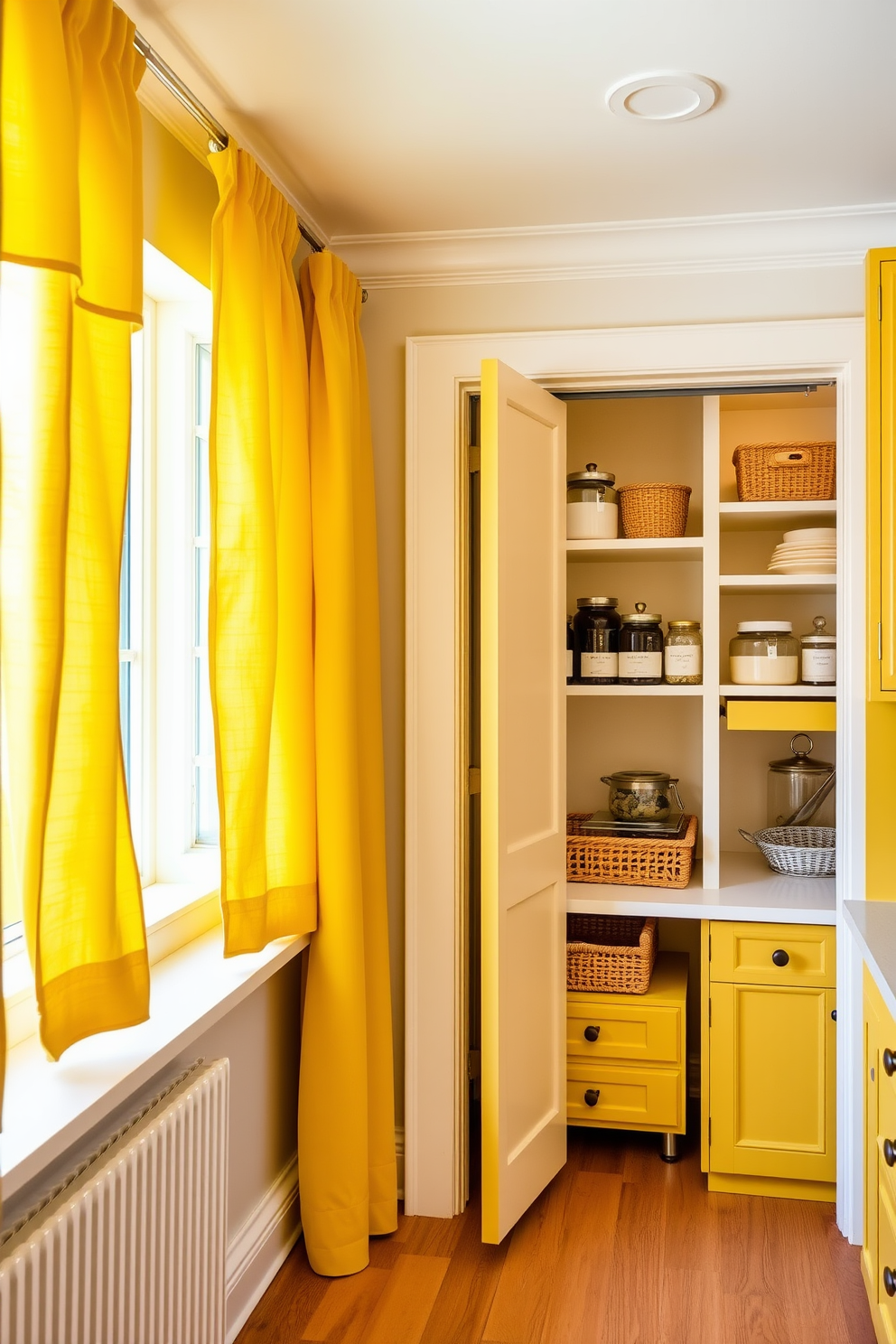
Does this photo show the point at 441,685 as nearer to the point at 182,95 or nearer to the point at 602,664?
the point at 602,664

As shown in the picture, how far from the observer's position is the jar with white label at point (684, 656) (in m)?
3.10

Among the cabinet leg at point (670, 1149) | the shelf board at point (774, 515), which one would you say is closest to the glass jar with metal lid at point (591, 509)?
the shelf board at point (774, 515)

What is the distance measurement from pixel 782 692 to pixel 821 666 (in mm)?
141

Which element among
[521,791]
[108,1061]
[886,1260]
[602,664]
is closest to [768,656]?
[602,664]

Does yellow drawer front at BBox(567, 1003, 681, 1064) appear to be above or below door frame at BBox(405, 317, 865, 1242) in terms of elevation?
below

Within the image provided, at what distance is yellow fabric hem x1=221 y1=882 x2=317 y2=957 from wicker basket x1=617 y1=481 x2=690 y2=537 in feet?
4.86

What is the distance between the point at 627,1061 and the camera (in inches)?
119

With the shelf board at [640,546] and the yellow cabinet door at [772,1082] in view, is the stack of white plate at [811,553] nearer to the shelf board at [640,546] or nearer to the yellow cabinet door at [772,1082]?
the shelf board at [640,546]

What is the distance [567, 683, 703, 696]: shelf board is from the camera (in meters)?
3.06

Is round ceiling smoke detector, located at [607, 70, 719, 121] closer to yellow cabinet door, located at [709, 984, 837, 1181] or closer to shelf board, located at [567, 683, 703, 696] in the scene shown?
shelf board, located at [567, 683, 703, 696]

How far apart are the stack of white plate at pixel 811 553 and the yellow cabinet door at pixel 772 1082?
116cm

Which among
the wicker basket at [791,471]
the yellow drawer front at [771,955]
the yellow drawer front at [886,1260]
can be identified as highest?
the wicker basket at [791,471]

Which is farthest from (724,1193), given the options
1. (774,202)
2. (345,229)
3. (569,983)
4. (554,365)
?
(345,229)

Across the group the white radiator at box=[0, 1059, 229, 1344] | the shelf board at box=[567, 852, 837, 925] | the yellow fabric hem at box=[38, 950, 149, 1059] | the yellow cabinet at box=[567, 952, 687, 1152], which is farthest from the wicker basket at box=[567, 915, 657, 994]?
the yellow fabric hem at box=[38, 950, 149, 1059]
